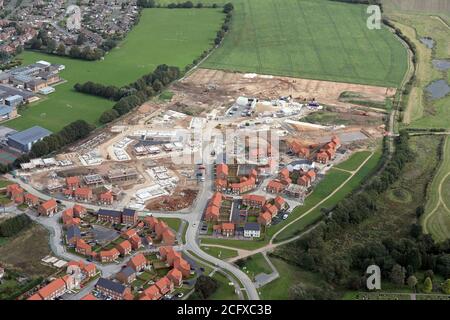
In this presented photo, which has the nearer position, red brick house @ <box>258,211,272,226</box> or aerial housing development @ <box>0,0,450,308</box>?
aerial housing development @ <box>0,0,450,308</box>

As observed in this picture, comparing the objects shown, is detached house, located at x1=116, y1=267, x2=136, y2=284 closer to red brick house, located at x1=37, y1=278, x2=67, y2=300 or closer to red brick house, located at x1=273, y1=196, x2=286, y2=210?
red brick house, located at x1=37, y1=278, x2=67, y2=300

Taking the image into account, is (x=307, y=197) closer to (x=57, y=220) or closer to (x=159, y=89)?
(x=57, y=220)

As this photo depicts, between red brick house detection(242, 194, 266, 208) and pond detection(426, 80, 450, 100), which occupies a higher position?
pond detection(426, 80, 450, 100)

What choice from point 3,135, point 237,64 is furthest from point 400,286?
point 237,64

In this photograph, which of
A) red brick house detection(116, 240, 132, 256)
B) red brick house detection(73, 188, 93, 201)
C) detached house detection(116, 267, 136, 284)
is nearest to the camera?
detached house detection(116, 267, 136, 284)

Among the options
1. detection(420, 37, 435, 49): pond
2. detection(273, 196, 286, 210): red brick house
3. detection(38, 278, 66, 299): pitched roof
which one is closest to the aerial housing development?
detection(38, 278, 66, 299): pitched roof

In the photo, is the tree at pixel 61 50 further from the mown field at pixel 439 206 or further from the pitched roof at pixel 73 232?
the mown field at pixel 439 206
